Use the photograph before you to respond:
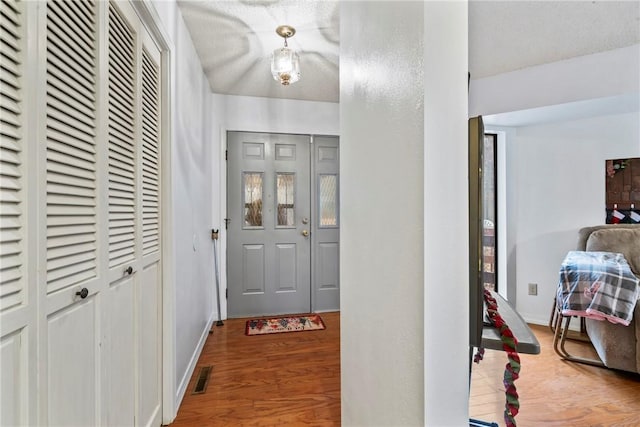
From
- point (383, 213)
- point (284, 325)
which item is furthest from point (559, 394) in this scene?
point (284, 325)

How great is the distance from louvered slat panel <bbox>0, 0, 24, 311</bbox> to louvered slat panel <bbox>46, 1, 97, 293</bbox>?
112 millimetres

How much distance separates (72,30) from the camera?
3.21 feet

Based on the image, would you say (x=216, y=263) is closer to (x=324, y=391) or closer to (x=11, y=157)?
(x=324, y=391)

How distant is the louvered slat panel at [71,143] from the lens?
0.89m

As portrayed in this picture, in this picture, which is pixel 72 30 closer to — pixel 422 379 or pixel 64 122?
pixel 64 122

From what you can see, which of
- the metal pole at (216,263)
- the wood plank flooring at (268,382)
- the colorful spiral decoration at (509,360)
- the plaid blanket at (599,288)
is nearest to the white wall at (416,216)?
the colorful spiral decoration at (509,360)

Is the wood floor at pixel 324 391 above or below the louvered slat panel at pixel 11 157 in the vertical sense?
below

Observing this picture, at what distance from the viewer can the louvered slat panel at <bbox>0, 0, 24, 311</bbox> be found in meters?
0.71

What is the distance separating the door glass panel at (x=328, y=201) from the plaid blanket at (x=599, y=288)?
7.40 feet

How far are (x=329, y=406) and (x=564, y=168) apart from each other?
3207 millimetres

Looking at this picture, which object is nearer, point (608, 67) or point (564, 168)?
point (608, 67)

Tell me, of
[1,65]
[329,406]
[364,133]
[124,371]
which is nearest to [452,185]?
[364,133]

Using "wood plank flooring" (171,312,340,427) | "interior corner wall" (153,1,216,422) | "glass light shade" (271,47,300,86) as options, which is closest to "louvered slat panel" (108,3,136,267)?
"interior corner wall" (153,1,216,422)

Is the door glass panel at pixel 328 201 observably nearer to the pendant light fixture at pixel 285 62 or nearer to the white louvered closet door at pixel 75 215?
the pendant light fixture at pixel 285 62
